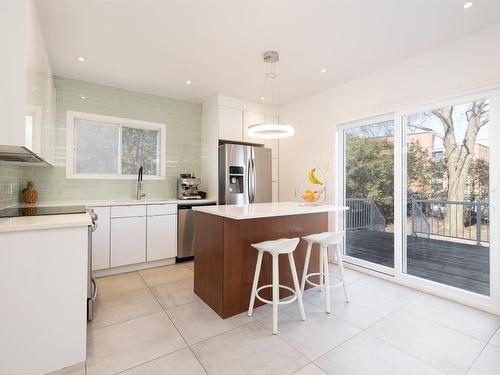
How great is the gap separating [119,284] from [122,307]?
67cm

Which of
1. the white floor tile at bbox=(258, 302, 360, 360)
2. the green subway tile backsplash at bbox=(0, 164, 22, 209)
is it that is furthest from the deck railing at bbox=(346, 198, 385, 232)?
the green subway tile backsplash at bbox=(0, 164, 22, 209)

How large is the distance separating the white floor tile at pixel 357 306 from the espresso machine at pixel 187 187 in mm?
2376

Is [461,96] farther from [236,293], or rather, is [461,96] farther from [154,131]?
[154,131]

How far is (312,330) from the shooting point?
205 cm

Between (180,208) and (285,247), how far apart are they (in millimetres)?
2188

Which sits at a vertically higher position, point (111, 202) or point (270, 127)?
point (270, 127)

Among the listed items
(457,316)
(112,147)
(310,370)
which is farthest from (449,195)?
(112,147)

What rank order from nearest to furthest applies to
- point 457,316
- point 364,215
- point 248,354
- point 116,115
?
point 248,354
point 457,316
point 364,215
point 116,115

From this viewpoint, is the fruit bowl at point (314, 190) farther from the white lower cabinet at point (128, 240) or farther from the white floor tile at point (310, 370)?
the white lower cabinet at point (128, 240)

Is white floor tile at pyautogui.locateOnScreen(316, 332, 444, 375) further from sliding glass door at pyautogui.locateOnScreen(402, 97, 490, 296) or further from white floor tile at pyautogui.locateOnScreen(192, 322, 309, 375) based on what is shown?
sliding glass door at pyautogui.locateOnScreen(402, 97, 490, 296)

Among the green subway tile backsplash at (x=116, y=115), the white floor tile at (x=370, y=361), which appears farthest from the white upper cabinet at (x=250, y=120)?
the white floor tile at (x=370, y=361)

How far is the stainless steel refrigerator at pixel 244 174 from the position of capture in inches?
158

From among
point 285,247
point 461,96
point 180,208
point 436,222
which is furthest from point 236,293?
point 461,96

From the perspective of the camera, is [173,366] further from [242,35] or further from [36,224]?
[242,35]
